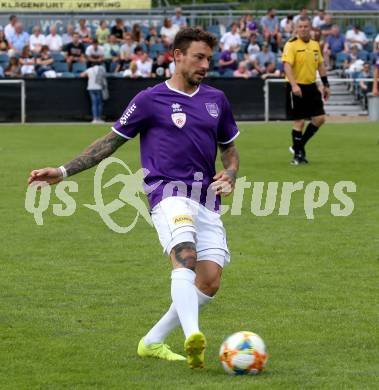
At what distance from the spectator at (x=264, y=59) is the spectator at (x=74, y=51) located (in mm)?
5146

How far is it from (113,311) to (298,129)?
444 inches

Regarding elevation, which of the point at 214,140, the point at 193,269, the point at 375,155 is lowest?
the point at 375,155

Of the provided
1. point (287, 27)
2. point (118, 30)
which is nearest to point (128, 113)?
point (118, 30)

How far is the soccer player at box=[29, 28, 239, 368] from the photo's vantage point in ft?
21.7

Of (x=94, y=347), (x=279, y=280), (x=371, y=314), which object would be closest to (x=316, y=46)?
(x=279, y=280)

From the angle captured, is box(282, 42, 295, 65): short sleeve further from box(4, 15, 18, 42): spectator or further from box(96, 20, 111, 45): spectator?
box(4, 15, 18, 42): spectator

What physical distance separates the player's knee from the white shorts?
26 millimetres

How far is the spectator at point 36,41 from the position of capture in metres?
32.4

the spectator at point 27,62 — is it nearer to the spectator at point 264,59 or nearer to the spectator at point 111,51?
the spectator at point 111,51

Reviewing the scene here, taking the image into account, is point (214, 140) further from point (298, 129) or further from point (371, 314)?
point (298, 129)

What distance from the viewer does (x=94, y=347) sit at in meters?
7.04

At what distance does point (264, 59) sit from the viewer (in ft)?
111

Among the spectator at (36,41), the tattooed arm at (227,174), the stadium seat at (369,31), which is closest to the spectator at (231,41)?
the stadium seat at (369,31)

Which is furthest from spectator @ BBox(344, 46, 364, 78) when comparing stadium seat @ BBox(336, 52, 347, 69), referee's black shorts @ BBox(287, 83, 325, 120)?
referee's black shorts @ BBox(287, 83, 325, 120)
